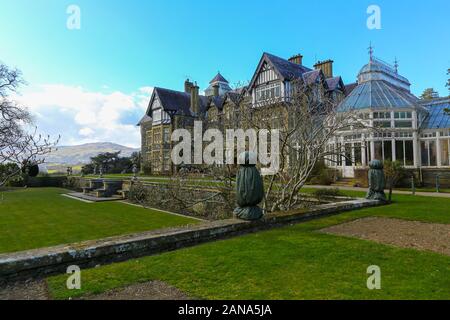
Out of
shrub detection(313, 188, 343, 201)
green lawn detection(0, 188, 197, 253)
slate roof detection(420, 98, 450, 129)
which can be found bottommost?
green lawn detection(0, 188, 197, 253)

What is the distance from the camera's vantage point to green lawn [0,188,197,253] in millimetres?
8234

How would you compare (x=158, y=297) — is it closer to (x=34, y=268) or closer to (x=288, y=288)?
(x=288, y=288)

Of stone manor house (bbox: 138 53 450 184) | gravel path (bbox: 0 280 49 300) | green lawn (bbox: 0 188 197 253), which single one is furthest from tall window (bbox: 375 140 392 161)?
gravel path (bbox: 0 280 49 300)

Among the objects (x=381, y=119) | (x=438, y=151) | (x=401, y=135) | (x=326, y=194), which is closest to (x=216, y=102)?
(x=381, y=119)

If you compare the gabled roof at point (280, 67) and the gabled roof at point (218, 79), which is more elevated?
the gabled roof at point (218, 79)

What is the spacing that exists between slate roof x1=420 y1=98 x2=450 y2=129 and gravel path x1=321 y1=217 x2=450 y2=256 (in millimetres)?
14838

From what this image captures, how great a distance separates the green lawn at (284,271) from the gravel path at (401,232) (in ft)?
1.63

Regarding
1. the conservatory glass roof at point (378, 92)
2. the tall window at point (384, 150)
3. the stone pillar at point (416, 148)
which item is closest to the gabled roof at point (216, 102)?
the conservatory glass roof at point (378, 92)

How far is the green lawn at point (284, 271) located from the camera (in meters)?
3.33

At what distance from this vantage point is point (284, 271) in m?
3.98

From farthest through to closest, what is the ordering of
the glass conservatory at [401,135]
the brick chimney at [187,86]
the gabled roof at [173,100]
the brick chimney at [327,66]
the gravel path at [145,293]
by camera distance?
1. the brick chimney at [187,86]
2. the gabled roof at [173,100]
3. the brick chimney at [327,66]
4. the glass conservatory at [401,135]
5. the gravel path at [145,293]

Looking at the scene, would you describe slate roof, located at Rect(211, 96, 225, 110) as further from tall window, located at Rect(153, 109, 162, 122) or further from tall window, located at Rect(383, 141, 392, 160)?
tall window, located at Rect(383, 141, 392, 160)

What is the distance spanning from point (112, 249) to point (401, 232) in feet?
19.2

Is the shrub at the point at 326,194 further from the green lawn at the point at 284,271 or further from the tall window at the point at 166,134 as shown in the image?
the tall window at the point at 166,134
